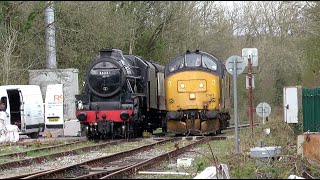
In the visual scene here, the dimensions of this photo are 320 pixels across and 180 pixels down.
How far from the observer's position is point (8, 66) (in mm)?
29031

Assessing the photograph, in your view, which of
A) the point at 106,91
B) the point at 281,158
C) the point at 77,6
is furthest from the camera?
the point at 77,6

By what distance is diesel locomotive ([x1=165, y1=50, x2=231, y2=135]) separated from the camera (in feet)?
76.3

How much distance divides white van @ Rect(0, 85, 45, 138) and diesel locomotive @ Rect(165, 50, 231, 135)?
5.70 m

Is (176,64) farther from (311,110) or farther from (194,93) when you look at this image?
(311,110)

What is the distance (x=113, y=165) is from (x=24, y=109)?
36.6 feet

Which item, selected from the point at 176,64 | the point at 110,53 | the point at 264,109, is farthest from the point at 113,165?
the point at 264,109

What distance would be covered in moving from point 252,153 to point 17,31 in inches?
872

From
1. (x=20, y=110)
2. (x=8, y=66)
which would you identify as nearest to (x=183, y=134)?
(x=20, y=110)

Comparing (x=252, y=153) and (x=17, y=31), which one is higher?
(x=17, y=31)

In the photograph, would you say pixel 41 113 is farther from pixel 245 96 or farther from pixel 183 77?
pixel 245 96

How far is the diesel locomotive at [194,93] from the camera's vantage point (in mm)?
23266

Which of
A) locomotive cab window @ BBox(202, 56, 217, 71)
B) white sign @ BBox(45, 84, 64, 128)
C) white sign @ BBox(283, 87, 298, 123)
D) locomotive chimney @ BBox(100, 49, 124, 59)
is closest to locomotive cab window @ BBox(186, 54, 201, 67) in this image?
locomotive cab window @ BBox(202, 56, 217, 71)

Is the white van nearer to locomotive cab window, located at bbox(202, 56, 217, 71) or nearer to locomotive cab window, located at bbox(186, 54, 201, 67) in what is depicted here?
locomotive cab window, located at bbox(186, 54, 201, 67)

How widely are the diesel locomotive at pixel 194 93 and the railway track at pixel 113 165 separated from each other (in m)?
4.11
